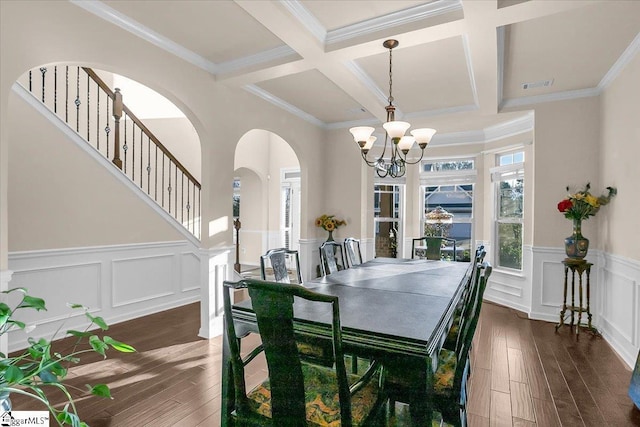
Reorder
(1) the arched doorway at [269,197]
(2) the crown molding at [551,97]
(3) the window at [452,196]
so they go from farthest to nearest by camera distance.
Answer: (1) the arched doorway at [269,197]
(3) the window at [452,196]
(2) the crown molding at [551,97]

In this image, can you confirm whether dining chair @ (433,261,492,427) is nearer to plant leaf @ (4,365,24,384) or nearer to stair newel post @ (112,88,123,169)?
plant leaf @ (4,365,24,384)

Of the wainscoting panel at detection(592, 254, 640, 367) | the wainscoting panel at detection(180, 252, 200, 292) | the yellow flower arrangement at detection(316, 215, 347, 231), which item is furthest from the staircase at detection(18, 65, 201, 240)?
the wainscoting panel at detection(592, 254, 640, 367)

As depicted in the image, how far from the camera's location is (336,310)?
1.26 meters

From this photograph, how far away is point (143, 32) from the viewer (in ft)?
9.45

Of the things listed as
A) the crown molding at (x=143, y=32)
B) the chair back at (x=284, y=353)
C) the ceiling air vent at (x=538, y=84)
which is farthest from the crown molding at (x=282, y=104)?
the chair back at (x=284, y=353)

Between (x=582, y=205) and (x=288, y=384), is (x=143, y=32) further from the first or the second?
(x=582, y=205)

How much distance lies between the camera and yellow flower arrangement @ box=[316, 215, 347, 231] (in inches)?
214

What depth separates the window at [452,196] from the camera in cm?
592

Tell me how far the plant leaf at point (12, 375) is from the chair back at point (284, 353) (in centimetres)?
70

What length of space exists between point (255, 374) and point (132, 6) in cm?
303

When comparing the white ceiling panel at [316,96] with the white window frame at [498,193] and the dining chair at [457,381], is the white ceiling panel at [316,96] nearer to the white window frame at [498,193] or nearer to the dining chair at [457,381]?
the white window frame at [498,193]

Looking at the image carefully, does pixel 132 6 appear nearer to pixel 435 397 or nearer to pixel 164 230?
pixel 164 230

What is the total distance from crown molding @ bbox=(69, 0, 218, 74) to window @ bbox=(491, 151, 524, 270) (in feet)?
14.4

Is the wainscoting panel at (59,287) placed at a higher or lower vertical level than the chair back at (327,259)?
lower
